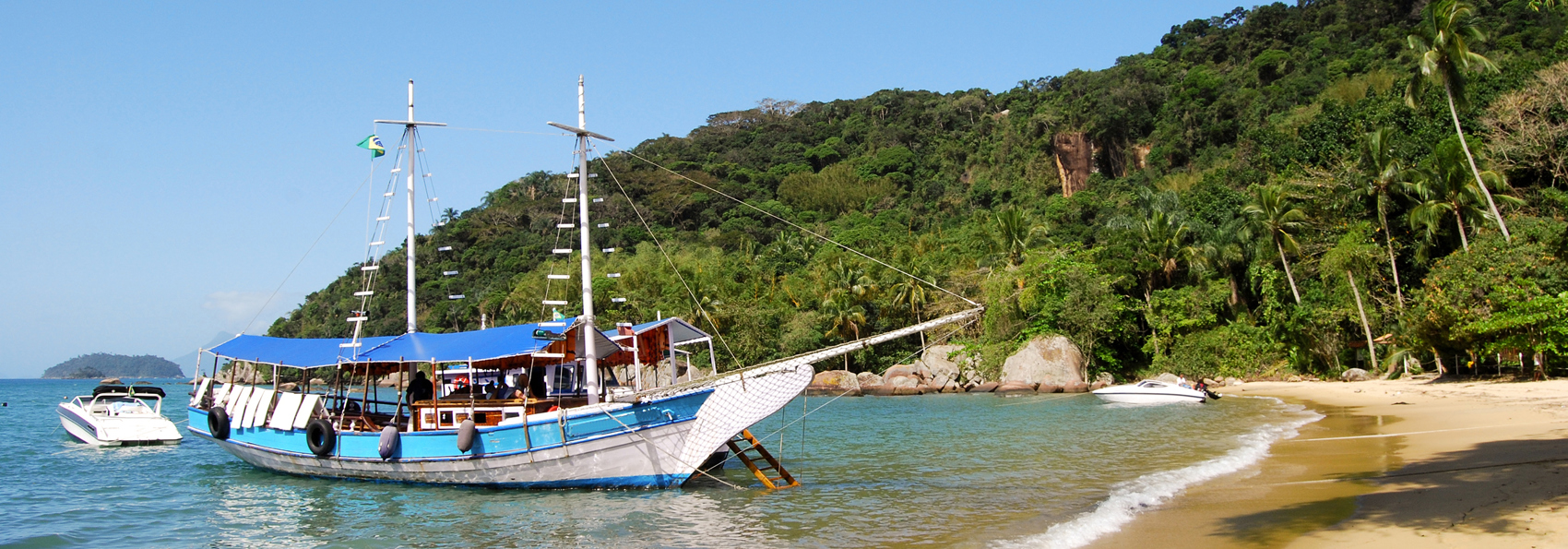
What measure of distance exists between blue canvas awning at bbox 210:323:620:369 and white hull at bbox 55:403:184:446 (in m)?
12.4

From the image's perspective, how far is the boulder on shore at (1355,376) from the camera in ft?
119

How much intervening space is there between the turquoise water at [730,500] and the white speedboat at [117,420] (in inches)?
127

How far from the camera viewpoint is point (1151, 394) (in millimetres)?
35031

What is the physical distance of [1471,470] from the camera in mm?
13016

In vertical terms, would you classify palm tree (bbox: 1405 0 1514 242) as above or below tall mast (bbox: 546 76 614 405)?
above

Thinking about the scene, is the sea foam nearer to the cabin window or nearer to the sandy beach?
the sandy beach

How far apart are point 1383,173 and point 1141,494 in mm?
27742

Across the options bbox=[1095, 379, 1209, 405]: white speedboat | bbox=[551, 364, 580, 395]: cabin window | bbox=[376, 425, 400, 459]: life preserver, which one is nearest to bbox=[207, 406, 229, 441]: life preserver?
bbox=[376, 425, 400, 459]: life preserver

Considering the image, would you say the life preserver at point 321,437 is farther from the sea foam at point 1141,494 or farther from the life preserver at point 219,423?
the sea foam at point 1141,494

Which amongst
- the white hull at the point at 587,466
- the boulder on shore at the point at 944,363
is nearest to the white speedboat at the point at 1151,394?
the boulder on shore at the point at 944,363

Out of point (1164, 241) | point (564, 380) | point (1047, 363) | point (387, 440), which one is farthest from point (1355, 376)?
point (387, 440)

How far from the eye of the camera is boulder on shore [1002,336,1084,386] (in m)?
46.5

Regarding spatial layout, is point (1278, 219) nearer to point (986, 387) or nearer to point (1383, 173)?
point (1383, 173)

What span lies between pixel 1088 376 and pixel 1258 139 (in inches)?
764
